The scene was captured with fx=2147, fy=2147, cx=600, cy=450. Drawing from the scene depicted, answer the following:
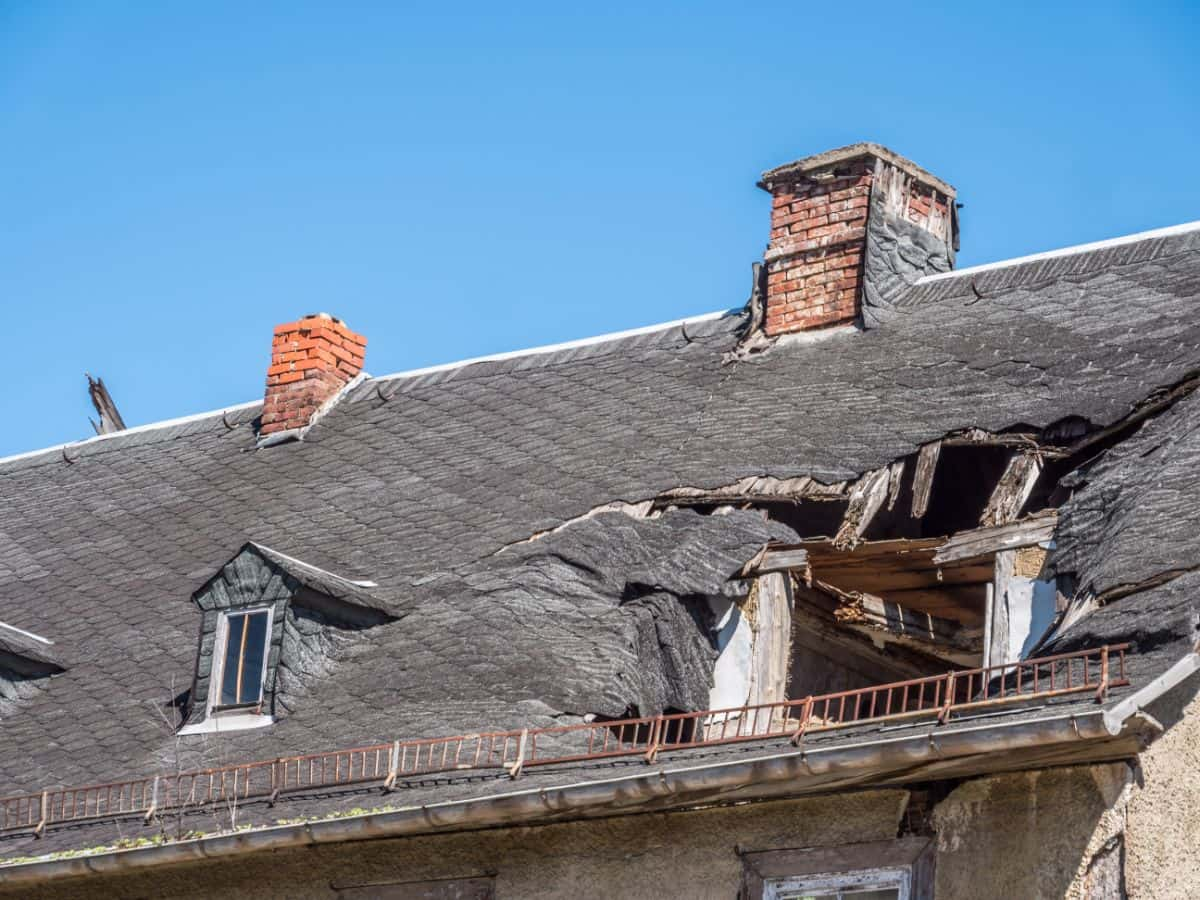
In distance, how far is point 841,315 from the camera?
17.1 meters

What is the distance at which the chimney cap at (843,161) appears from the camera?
692 inches

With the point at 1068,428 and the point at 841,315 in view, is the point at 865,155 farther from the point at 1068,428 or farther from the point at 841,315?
the point at 1068,428

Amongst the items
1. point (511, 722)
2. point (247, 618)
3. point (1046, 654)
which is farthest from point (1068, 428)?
point (247, 618)

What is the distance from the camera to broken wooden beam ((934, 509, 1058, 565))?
12969 millimetres

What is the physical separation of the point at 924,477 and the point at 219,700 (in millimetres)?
4852

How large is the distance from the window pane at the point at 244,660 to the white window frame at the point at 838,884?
447 centimetres

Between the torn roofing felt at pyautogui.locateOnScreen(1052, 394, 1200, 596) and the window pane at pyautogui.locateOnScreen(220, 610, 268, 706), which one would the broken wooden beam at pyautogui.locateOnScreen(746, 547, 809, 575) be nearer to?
the torn roofing felt at pyautogui.locateOnScreen(1052, 394, 1200, 596)

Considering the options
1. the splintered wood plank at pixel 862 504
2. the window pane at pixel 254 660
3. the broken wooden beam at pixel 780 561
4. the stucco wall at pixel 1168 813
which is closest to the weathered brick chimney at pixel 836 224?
the splintered wood plank at pixel 862 504

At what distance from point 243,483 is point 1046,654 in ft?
30.2

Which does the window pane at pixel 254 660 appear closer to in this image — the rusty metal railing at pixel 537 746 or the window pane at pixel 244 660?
the window pane at pixel 244 660

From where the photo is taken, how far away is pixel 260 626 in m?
14.4

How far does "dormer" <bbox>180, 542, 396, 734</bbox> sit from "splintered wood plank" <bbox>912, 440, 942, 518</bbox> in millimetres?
3537

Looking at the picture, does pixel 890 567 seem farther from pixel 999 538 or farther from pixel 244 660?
pixel 244 660

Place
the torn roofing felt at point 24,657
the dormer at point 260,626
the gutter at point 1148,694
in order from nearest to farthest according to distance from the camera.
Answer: the gutter at point 1148,694
the dormer at point 260,626
the torn roofing felt at point 24,657
